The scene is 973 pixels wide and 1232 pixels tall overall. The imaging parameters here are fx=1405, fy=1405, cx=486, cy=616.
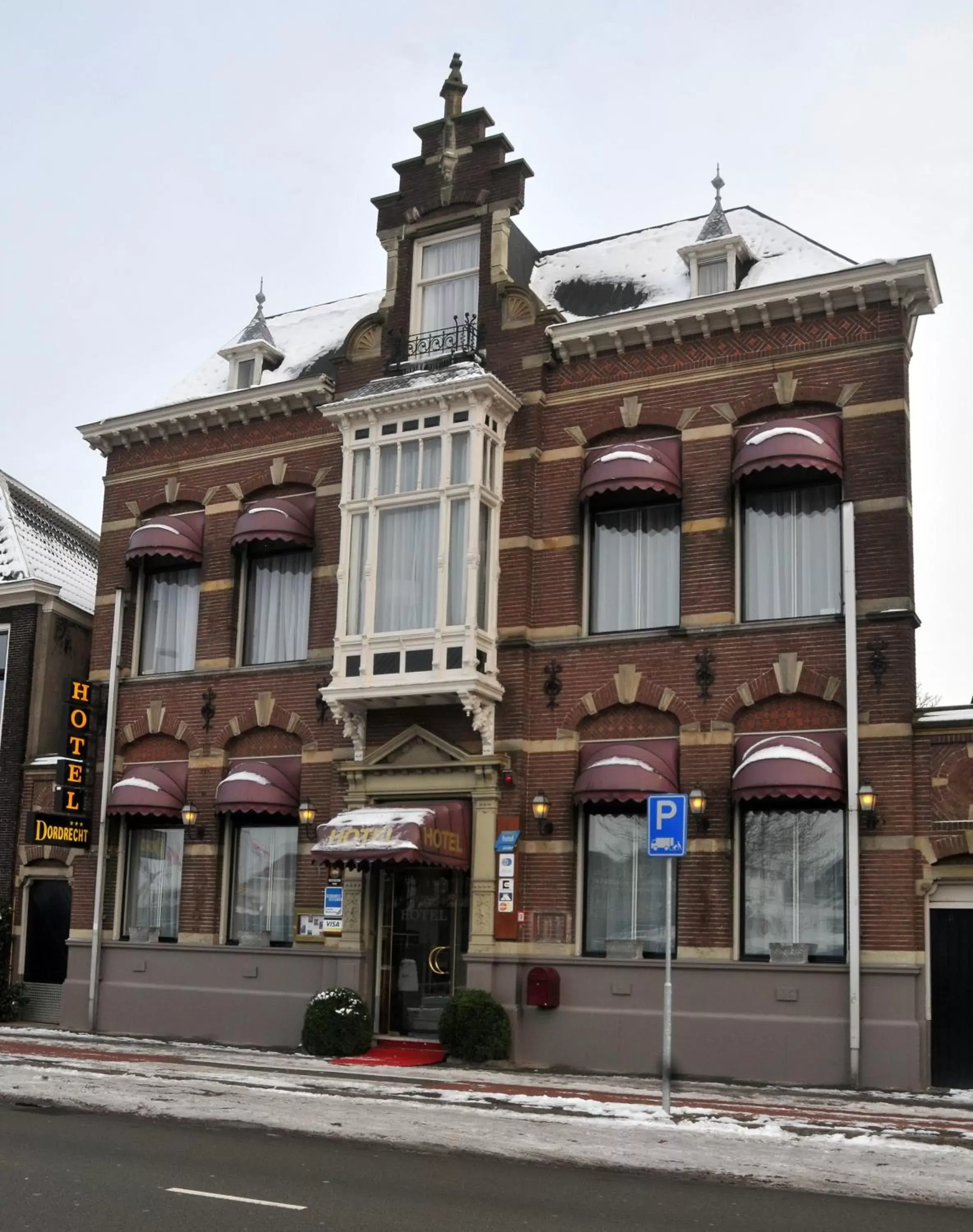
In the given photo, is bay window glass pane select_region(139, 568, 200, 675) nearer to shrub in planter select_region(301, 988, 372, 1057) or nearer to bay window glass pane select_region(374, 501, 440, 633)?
bay window glass pane select_region(374, 501, 440, 633)

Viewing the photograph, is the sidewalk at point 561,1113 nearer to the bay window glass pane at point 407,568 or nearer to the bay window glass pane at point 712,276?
the bay window glass pane at point 407,568

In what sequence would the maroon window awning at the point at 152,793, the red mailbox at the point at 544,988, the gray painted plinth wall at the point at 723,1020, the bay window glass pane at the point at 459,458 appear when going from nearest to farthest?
the gray painted plinth wall at the point at 723,1020
the red mailbox at the point at 544,988
the bay window glass pane at the point at 459,458
the maroon window awning at the point at 152,793

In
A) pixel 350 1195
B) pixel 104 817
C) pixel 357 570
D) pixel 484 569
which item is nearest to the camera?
pixel 350 1195

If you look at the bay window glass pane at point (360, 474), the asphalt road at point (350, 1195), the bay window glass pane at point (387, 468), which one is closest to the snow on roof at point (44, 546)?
the bay window glass pane at point (360, 474)

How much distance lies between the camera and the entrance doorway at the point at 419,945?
68.8ft

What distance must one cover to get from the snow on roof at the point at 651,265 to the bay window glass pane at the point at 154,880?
36.8 feet

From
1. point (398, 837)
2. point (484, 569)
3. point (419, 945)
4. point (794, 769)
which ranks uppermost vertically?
point (484, 569)

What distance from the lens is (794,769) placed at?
18250 mm

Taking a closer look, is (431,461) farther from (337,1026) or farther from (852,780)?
(337,1026)

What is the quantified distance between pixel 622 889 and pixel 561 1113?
5.81 m

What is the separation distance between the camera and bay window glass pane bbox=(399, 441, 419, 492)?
71.0 feet

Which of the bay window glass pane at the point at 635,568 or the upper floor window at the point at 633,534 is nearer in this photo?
the upper floor window at the point at 633,534

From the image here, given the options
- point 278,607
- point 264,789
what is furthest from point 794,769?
point 278,607

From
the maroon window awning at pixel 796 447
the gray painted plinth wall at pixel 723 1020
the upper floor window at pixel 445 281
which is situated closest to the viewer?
the gray painted plinth wall at pixel 723 1020
